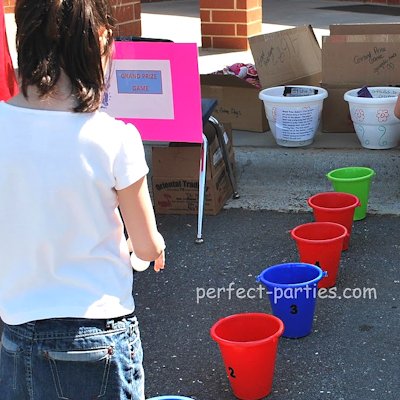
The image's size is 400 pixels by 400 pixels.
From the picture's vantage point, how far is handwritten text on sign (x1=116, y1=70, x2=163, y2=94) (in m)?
4.24

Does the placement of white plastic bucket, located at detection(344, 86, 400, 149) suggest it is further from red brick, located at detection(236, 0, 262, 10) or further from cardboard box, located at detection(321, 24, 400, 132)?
red brick, located at detection(236, 0, 262, 10)

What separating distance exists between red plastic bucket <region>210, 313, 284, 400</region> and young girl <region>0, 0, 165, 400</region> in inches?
35.9

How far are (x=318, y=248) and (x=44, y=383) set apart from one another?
1983 mm

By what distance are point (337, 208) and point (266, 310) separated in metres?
0.76

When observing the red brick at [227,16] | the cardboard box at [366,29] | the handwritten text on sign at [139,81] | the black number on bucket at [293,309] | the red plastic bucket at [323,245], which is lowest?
the black number on bucket at [293,309]

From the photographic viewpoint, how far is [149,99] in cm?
429

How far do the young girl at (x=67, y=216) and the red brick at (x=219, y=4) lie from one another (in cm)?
716

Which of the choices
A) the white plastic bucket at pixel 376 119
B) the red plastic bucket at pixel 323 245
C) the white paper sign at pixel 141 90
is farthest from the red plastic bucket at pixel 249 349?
the white plastic bucket at pixel 376 119

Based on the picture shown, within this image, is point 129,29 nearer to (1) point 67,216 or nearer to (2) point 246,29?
(2) point 246,29

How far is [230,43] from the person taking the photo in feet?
28.7

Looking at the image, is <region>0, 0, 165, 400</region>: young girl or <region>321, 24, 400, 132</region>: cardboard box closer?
<region>0, 0, 165, 400</region>: young girl

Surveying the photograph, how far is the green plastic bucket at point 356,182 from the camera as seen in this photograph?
433 cm

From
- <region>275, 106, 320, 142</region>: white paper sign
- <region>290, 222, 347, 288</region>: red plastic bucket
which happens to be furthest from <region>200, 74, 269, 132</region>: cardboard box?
<region>290, 222, 347, 288</region>: red plastic bucket

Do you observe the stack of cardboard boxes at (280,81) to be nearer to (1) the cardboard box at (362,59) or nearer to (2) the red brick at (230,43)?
(1) the cardboard box at (362,59)
